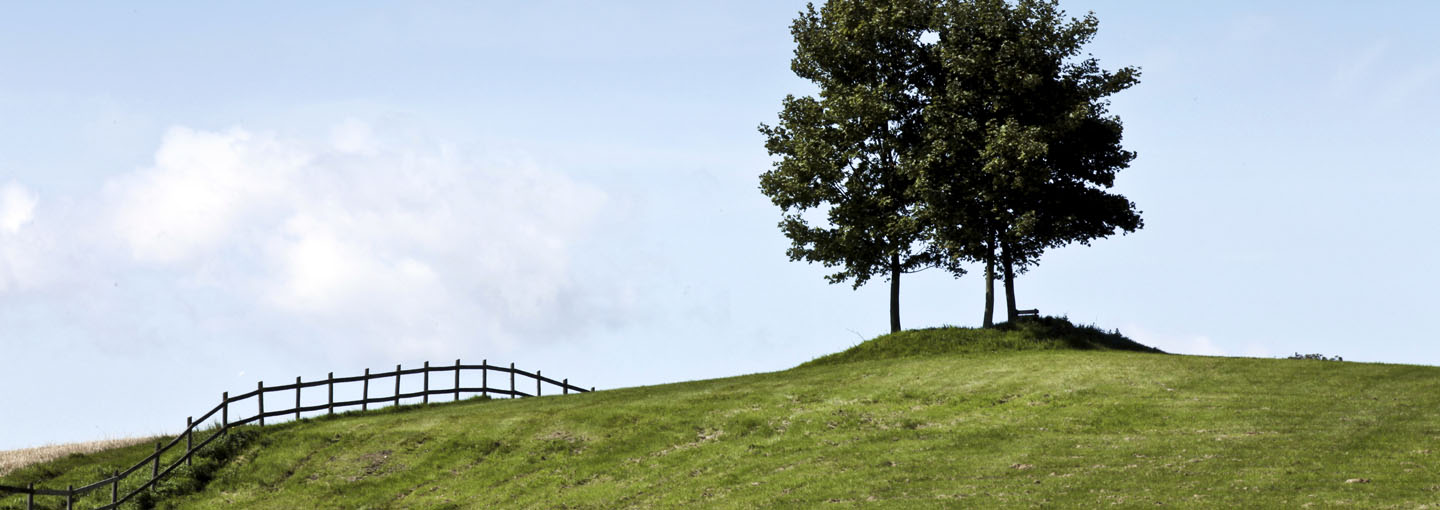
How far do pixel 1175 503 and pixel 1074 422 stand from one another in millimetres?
10034

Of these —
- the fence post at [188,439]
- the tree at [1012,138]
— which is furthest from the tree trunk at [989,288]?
the fence post at [188,439]

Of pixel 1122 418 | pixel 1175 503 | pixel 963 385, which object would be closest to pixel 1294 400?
pixel 1122 418

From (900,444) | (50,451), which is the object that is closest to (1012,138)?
(900,444)

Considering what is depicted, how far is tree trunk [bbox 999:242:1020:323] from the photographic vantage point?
176 feet

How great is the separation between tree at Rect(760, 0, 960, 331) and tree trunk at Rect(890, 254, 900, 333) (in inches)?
1.8

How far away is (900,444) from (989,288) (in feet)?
79.1

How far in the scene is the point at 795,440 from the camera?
109 feet

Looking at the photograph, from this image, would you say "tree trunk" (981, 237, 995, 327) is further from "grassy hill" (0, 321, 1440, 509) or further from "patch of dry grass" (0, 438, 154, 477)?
"patch of dry grass" (0, 438, 154, 477)

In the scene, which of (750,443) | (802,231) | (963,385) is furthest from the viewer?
(802,231)

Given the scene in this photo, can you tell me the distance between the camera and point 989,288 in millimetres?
54062

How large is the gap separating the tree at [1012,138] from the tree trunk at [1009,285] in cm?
5

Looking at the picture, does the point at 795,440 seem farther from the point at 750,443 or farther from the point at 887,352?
the point at 887,352

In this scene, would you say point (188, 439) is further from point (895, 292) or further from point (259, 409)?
point (895, 292)

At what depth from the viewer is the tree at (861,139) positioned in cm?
5447
